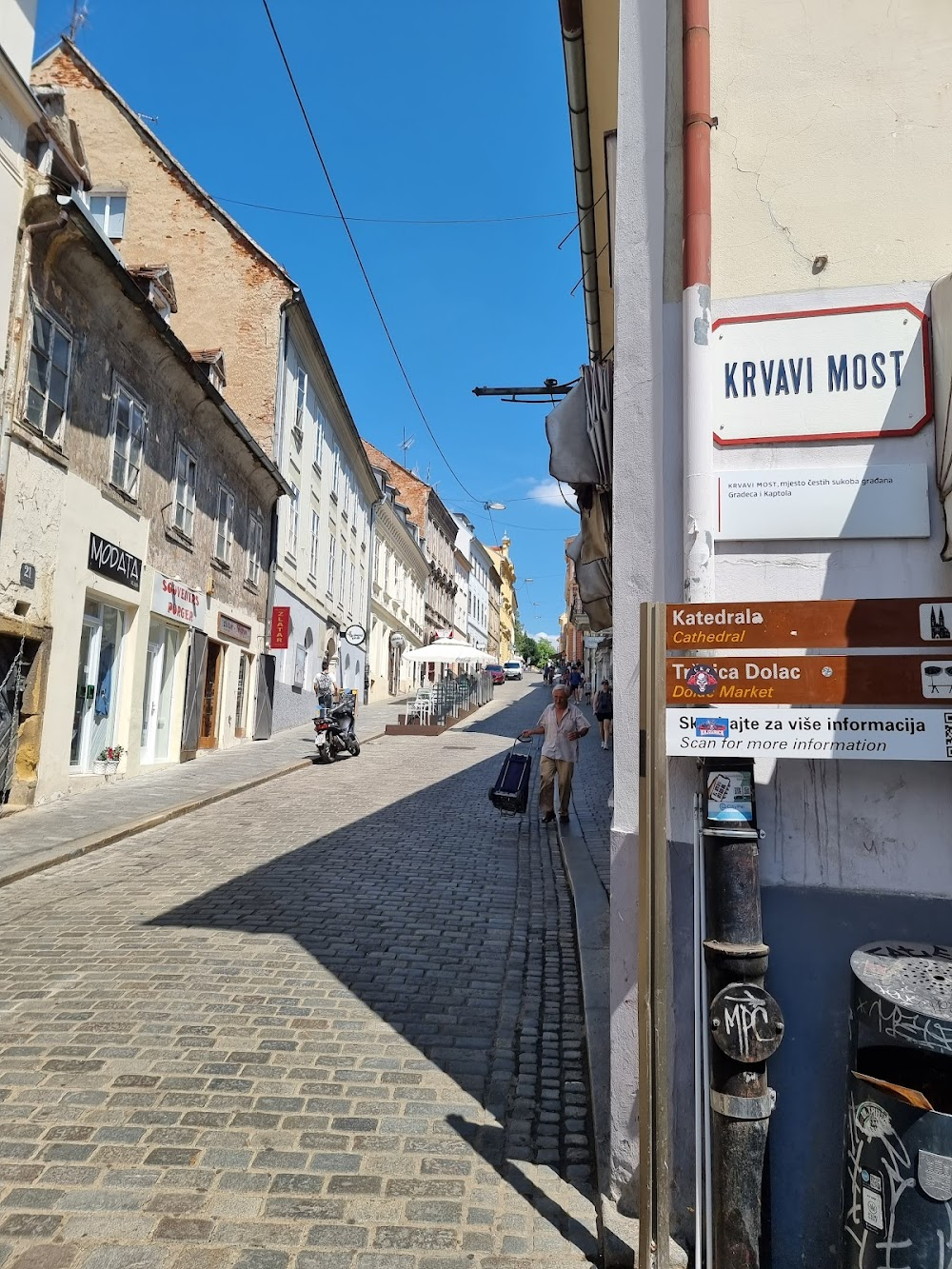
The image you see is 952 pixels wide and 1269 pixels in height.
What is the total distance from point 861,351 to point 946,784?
148 centimetres

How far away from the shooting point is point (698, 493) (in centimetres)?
293

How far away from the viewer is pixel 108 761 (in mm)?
12586

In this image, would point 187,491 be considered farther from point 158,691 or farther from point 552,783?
point 552,783

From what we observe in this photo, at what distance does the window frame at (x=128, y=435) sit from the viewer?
12.2 metres

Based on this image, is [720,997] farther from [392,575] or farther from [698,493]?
[392,575]

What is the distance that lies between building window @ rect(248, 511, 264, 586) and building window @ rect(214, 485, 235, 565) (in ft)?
4.30

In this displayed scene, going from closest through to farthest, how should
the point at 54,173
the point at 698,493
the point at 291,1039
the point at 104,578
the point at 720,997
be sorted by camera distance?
the point at 720,997 < the point at 698,493 < the point at 291,1039 < the point at 54,173 < the point at 104,578

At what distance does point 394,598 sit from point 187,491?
25936 millimetres

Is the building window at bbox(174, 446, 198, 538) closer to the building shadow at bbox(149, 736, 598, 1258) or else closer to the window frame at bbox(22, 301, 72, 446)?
the window frame at bbox(22, 301, 72, 446)

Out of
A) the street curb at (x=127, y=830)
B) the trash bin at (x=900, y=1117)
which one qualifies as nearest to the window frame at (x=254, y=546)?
the street curb at (x=127, y=830)

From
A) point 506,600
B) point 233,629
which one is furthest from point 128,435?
point 506,600

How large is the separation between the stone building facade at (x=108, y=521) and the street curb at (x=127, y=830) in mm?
1575

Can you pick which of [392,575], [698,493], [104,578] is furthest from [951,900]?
[392,575]

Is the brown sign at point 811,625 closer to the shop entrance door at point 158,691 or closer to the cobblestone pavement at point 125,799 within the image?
the cobblestone pavement at point 125,799
